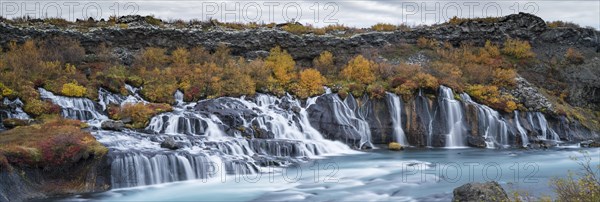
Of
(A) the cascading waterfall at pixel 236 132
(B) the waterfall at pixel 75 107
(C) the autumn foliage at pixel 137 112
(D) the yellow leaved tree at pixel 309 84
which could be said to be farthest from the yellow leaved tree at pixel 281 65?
(B) the waterfall at pixel 75 107

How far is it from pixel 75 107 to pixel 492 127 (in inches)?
775

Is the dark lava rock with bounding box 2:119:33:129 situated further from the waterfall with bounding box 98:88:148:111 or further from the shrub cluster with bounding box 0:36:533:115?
the waterfall with bounding box 98:88:148:111

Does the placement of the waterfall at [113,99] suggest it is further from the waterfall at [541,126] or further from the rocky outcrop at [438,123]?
the waterfall at [541,126]

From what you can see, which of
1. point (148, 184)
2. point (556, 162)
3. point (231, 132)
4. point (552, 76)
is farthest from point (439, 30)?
point (148, 184)

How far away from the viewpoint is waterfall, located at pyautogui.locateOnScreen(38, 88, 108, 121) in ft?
73.2

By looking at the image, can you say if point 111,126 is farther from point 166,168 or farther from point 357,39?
point 357,39

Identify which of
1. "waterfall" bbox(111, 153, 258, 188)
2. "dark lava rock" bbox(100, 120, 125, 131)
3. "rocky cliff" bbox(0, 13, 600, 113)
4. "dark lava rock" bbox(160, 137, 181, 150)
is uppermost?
"rocky cliff" bbox(0, 13, 600, 113)

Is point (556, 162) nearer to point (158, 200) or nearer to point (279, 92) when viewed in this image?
point (279, 92)

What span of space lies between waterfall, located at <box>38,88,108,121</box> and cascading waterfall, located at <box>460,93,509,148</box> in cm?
1789

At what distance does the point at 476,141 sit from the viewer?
26.2 metres

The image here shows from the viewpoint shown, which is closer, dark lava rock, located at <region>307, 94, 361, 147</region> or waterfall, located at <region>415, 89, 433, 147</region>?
dark lava rock, located at <region>307, 94, 361, 147</region>

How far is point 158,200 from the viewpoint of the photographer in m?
14.6

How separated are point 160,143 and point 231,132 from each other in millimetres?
3964

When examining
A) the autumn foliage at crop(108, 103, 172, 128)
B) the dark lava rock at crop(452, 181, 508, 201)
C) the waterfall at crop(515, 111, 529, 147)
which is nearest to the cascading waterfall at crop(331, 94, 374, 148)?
the waterfall at crop(515, 111, 529, 147)
